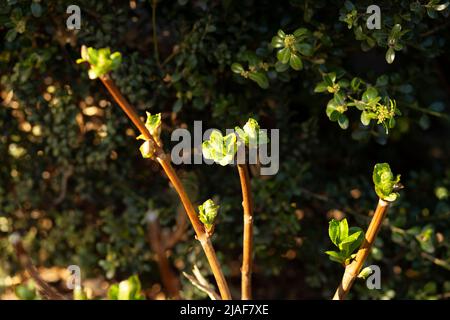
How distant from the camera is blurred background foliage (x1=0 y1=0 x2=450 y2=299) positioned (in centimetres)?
132

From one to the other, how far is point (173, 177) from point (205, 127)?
1.88 feet

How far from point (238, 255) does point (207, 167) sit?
387mm

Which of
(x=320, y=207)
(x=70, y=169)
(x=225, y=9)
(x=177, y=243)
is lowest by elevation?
(x=177, y=243)

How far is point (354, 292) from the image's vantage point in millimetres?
1642

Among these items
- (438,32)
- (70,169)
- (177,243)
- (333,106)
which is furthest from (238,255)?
(438,32)

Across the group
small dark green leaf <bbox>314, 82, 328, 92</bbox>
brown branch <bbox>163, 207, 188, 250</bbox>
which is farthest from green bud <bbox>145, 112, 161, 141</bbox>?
brown branch <bbox>163, 207, 188, 250</bbox>

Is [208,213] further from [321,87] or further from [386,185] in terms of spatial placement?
[321,87]

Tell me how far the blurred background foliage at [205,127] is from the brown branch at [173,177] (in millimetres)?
395

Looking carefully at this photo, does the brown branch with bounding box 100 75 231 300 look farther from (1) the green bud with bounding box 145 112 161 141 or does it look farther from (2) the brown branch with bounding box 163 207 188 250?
(2) the brown branch with bounding box 163 207 188 250

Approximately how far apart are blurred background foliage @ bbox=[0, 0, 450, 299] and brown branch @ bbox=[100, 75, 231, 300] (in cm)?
39

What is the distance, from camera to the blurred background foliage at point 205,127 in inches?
51.8

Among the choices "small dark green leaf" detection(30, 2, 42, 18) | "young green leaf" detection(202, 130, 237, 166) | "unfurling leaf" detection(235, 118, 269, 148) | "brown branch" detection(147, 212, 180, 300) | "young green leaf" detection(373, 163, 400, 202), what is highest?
"small dark green leaf" detection(30, 2, 42, 18)

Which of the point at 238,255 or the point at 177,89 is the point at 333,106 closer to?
the point at 177,89

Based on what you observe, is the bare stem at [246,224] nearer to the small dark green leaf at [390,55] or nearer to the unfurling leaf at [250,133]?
the unfurling leaf at [250,133]
